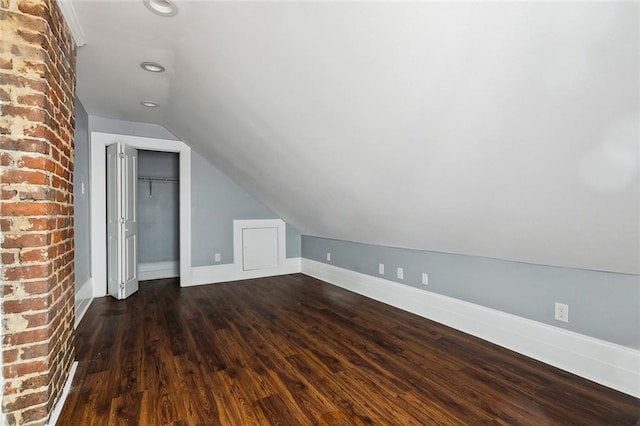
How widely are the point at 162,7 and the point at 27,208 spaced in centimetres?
126

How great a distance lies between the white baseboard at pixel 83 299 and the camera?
9.97 ft

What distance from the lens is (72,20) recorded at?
1881 mm

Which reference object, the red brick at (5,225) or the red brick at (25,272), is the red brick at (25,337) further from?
the red brick at (5,225)

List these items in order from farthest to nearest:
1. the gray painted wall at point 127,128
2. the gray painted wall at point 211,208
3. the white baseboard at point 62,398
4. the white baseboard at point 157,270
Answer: the white baseboard at point 157,270
the gray painted wall at point 211,208
the gray painted wall at point 127,128
the white baseboard at point 62,398

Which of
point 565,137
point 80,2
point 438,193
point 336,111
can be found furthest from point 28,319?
point 565,137

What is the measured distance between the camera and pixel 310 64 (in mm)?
1840

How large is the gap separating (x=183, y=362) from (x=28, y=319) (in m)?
1.03

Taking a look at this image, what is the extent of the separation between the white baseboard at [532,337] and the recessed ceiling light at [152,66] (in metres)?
3.04

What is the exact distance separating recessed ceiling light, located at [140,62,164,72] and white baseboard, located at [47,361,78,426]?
2211mm

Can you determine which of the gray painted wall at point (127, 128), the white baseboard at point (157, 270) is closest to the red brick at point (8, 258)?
the gray painted wall at point (127, 128)

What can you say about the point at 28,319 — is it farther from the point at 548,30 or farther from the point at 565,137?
the point at 565,137

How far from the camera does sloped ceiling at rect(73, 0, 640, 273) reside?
1.22 m

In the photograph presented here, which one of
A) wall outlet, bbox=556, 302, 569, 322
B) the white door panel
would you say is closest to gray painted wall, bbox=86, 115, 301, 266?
the white door panel

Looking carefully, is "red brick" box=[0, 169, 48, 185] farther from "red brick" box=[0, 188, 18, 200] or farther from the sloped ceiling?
the sloped ceiling
